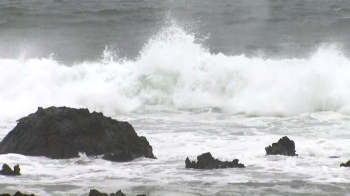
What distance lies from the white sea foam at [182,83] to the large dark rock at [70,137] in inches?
207

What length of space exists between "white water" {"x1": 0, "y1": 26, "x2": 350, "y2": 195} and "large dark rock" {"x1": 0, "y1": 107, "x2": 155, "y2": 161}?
8.7 inches

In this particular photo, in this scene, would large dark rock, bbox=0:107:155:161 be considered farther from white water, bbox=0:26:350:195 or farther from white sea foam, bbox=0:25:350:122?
white sea foam, bbox=0:25:350:122

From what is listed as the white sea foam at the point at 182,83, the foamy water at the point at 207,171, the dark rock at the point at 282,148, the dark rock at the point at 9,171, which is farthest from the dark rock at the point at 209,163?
the white sea foam at the point at 182,83

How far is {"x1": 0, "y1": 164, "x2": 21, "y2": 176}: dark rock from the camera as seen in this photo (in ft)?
33.6

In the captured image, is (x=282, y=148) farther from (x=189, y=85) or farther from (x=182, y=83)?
(x=182, y=83)

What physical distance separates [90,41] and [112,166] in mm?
14480

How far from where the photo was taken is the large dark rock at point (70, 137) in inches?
451

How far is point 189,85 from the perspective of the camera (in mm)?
19578

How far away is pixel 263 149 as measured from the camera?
12.2 meters

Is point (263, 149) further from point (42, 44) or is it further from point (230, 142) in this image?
point (42, 44)

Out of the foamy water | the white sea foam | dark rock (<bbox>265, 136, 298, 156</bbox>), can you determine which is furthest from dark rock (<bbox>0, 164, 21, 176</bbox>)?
the white sea foam

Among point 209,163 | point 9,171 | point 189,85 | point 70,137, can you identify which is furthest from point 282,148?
point 189,85

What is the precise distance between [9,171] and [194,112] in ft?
25.2

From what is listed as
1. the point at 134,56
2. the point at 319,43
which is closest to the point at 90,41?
the point at 134,56
